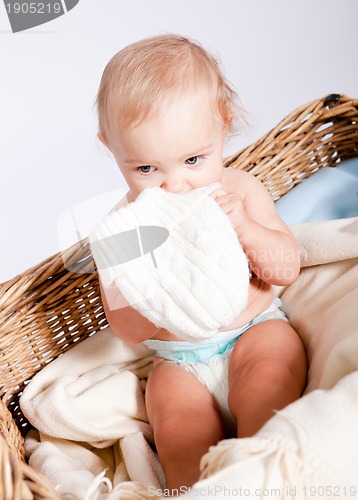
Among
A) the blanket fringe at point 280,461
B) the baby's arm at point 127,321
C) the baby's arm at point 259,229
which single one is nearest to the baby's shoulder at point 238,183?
the baby's arm at point 259,229

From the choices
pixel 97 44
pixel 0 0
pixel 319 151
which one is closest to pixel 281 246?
pixel 319 151

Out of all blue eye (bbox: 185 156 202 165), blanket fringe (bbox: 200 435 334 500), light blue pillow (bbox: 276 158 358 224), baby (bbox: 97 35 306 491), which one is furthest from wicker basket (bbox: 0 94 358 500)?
blanket fringe (bbox: 200 435 334 500)

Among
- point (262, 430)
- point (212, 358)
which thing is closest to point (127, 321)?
point (212, 358)

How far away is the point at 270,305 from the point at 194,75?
1.33 feet

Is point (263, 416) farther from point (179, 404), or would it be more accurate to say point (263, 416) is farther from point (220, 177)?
point (220, 177)

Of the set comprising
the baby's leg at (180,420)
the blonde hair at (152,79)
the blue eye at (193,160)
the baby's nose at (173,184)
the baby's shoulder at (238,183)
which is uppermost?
the blonde hair at (152,79)

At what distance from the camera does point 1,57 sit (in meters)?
2.12

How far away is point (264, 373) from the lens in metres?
1.02

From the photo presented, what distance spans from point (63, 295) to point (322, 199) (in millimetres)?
586

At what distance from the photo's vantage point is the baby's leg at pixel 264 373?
3.18 feet

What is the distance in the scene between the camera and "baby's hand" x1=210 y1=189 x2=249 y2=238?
39.6 inches

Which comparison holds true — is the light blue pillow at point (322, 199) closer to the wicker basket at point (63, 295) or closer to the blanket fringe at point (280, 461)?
the wicker basket at point (63, 295)

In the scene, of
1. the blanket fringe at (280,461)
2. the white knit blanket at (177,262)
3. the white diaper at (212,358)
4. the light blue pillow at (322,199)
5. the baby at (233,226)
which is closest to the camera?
the blanket fringe at (280,461)

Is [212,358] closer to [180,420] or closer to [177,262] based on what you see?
[180,420]
